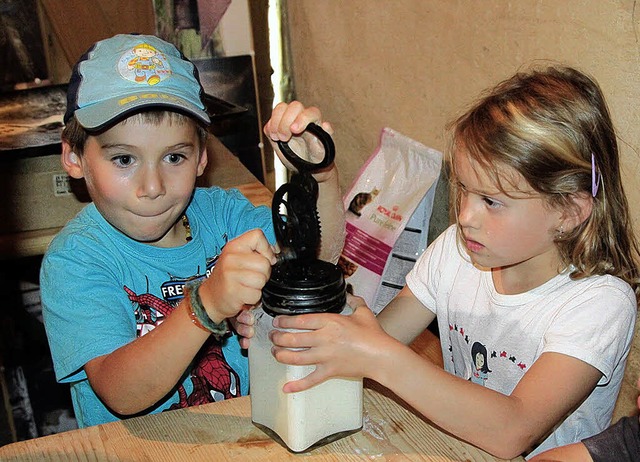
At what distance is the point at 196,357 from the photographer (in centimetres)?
127

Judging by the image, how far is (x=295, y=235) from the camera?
0.87 meters

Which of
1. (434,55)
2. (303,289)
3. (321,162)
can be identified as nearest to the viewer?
(303,289)

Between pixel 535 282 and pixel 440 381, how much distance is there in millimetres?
335

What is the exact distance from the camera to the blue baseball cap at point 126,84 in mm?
1135

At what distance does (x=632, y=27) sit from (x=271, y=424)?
892 mm

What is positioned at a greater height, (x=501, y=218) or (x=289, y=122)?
(x=289, y=122)

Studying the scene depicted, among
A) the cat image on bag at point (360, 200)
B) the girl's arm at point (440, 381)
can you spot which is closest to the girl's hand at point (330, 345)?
the girl's arm at point (440, 381)

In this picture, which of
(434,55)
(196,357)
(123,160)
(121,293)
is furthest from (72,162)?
(434,55)

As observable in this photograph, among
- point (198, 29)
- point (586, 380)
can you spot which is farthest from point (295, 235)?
point (198, 29)

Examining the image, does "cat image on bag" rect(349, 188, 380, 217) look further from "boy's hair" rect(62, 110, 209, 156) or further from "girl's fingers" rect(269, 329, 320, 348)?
"girl's fingers" rect(269, 329, 320, 348)

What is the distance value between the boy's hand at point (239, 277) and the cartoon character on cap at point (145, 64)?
14.4 inches

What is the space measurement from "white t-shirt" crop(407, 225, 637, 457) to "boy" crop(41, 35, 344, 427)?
8.7 inches

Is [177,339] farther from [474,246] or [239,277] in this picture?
[474,246]

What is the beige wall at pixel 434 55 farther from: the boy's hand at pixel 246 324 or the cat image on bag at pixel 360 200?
the boy's hand at pixel 246 324
